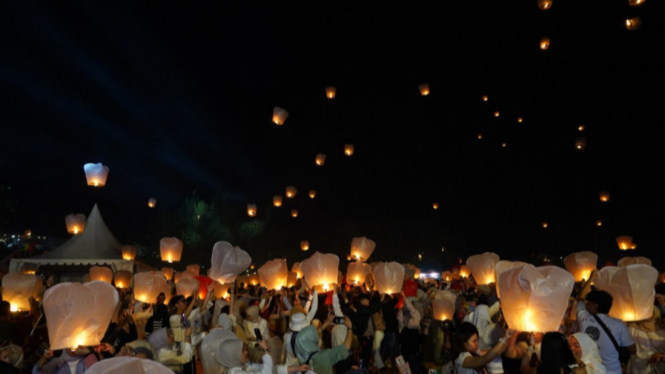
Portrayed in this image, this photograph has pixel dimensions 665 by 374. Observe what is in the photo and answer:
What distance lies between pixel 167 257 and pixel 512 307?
15647mm

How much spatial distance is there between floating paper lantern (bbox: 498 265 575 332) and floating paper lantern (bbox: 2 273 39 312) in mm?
9500

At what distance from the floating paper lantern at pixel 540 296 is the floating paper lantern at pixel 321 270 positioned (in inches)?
231

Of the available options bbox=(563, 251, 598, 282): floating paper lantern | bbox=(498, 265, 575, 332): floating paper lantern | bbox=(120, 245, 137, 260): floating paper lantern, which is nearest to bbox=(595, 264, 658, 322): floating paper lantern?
bbox=(498, 265, 575, 332): floating paper lantern

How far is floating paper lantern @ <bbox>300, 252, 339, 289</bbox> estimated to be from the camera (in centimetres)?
956

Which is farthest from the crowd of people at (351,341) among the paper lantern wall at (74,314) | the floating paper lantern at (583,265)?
the floating paper lantern at (583,265)

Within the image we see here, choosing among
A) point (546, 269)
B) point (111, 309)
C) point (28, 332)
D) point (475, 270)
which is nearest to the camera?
point (546, 269)

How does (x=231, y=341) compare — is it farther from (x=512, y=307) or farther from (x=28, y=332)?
(x=28, y=332)

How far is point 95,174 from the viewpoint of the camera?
16.4 m

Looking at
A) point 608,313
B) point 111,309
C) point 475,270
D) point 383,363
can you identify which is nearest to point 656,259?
point 475,270

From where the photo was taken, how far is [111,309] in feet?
15.3

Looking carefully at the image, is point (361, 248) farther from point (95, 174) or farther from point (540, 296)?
point (540, 296)

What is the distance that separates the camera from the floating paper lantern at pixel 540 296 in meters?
3.81

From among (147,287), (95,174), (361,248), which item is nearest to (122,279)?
(95,174)

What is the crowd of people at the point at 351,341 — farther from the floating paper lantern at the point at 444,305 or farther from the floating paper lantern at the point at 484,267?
the floating paper lantern at the point at 484,267
